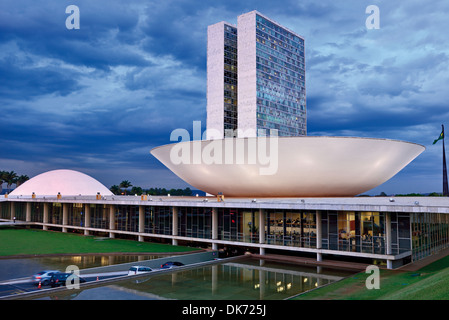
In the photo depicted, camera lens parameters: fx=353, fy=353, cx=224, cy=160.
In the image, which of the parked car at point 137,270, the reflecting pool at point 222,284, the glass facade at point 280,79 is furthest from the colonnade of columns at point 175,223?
the glass facade at point 280,79

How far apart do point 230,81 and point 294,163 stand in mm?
52615

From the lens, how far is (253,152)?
85.9 feet

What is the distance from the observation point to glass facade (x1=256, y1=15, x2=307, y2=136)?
239 ft

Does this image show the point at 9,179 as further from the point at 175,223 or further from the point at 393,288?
the point at 393,288

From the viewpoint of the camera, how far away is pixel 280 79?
7738 centimetres

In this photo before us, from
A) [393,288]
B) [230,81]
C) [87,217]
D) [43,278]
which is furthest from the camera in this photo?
[230,81]

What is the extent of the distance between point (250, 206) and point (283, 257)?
4.21 metres

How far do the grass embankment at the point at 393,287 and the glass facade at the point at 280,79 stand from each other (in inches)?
2165

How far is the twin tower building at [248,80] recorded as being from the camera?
72.1 meters

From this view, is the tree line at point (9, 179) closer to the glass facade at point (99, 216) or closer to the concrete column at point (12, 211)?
the concrete column at point (12, 211)

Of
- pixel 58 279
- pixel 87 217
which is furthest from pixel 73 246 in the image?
pixel 58 279

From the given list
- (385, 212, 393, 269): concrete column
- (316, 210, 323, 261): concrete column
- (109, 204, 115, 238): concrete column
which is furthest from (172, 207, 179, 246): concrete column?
(385, 212, 393, 269): concrete column
